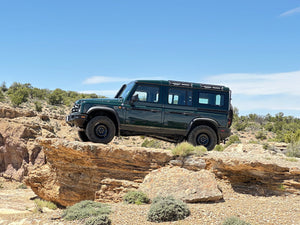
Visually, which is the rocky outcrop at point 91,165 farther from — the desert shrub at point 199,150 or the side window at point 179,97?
the side window at point 179,97

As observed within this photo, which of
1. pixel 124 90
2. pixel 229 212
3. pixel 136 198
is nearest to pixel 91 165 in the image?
pixel 136 198

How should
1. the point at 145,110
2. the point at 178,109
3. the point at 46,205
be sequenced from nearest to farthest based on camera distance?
the point at 145,110, the point at 178,109, the point at 46,205

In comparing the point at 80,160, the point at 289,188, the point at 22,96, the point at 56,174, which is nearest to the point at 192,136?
the point at 289,188

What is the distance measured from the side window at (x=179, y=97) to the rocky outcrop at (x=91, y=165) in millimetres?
2077

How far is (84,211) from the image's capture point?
31.9ft

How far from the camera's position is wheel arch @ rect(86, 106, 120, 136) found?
10953 millimetres

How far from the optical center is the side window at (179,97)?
11.4 metres

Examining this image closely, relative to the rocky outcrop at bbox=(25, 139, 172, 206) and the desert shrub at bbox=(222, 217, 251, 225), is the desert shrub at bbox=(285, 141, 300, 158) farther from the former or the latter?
the desert shrub at bbox=(222, 217, 251, 225)

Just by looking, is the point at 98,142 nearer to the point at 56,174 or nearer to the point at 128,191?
the point at 128,191

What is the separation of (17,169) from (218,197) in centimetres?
1812

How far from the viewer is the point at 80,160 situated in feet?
42.0

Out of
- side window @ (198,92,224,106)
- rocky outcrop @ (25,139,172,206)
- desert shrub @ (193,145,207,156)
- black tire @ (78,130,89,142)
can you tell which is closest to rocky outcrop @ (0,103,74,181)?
rocky outcrop @ (25,139,172,206)

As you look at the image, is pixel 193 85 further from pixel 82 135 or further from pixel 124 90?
pixel 82 135

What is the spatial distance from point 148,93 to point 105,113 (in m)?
1.72
